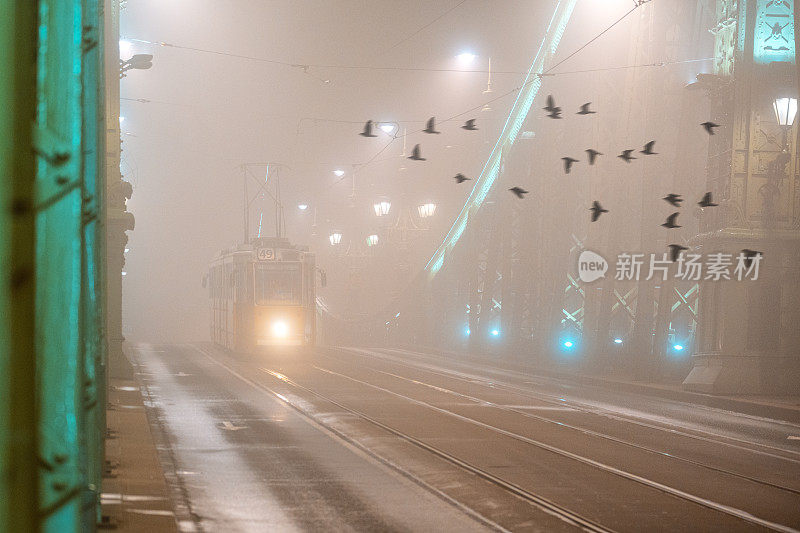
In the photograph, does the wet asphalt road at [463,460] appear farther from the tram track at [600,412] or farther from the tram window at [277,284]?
the tram window at [277,284]

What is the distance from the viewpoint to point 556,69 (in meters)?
37.1

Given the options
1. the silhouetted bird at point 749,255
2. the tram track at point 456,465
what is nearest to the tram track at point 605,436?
the tram track at point 456,465

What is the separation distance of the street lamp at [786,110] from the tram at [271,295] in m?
16.5

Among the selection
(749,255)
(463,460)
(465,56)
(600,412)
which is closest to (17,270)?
(463,460)

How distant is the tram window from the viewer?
33281mm

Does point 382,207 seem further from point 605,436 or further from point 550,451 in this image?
point 550,451

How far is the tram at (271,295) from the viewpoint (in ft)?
109

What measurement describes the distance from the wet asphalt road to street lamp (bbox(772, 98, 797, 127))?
18.4 ft

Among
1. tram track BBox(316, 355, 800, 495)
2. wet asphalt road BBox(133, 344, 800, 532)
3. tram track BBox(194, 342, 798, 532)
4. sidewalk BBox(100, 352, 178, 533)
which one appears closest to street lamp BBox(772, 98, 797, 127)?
wet asphalt road BBox(133, 344, 800, 532)

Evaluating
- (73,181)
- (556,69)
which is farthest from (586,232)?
(73,181)
